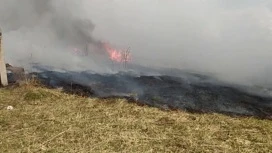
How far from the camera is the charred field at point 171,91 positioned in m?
20.2

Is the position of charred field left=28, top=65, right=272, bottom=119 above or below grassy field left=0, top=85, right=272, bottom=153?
above

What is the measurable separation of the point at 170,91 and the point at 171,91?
7 centimetres

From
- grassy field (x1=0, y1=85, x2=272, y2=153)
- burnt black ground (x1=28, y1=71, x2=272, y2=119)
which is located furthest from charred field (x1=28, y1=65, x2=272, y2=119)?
grassy field (x1=0, y1=85, x2=272, y2=153)

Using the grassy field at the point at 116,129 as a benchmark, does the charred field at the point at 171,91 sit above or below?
above

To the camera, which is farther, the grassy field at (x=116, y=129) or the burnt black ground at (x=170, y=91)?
the burnt black ground at (x=170, y=91)

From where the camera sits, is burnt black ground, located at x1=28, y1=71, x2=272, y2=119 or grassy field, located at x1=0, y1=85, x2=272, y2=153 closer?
grassy field, located at x1=0, y1=85, x2=272, y2=153

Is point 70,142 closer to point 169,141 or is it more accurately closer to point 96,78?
point 169,141

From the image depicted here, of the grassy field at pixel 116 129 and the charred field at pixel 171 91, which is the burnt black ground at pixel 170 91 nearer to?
the charred field at pixel 171 91

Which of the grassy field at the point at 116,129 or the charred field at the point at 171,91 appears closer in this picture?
the grassy field at the point at 116,129

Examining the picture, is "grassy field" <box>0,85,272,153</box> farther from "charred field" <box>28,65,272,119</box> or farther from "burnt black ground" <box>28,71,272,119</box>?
"burnt black ground" <box>28,71,272,119</box>

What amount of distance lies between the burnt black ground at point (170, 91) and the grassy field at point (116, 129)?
368cm

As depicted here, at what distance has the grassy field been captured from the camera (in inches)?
467

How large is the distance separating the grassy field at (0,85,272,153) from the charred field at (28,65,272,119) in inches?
128

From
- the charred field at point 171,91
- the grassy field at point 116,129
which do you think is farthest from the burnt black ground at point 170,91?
the grassy field at point 116,129
